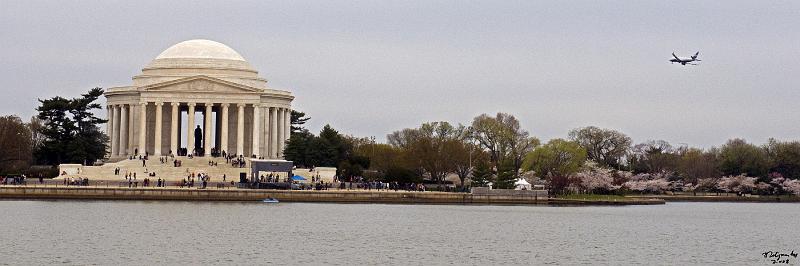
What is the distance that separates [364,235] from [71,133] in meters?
78.2

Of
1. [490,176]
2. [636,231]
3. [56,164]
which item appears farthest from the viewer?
[56,164]

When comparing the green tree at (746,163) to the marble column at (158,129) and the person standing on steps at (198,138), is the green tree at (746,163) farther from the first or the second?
the marble column at (158,129)

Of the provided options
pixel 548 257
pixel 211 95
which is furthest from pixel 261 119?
pixel 548 257

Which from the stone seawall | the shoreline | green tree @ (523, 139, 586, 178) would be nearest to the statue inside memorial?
green tree @ (523, 139, 586, 178)

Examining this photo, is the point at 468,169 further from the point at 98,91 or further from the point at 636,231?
the point at 636,231

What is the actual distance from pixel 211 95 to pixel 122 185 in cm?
3266

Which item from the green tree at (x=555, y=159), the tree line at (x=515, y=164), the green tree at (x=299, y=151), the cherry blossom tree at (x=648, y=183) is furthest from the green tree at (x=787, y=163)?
the green tree at (x=299, y=151)

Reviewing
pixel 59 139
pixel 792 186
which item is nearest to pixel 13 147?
pixel 59 139

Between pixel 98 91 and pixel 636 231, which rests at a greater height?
pixel 98 91

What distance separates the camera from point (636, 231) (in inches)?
3799

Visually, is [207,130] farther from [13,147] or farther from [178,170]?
[178,170]

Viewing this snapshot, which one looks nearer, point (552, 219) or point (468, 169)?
point (552, 219)

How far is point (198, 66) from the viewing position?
165875 millimetres

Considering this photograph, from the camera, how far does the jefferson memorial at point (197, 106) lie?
529 ft
